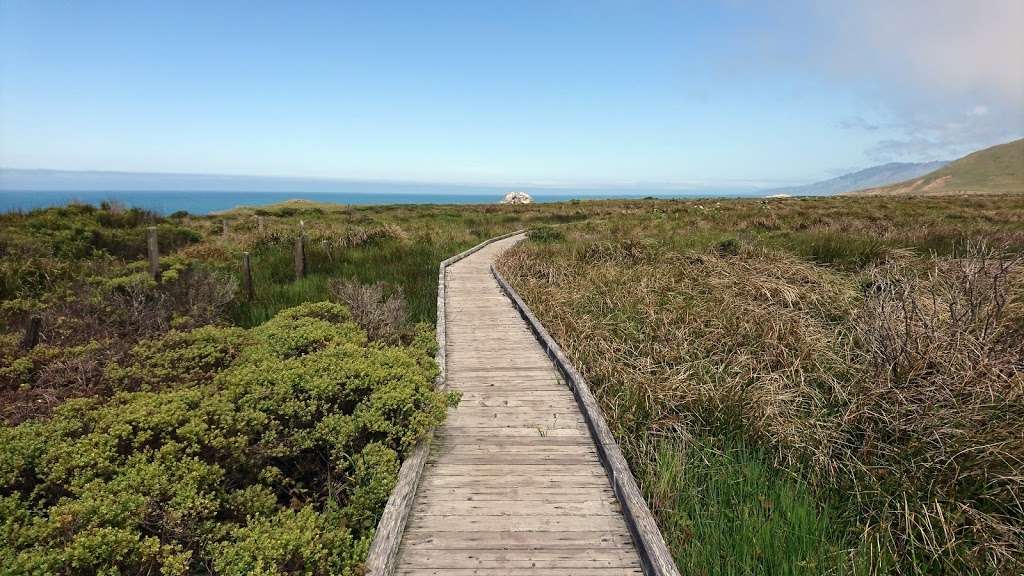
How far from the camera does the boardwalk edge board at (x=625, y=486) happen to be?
2.96 metres

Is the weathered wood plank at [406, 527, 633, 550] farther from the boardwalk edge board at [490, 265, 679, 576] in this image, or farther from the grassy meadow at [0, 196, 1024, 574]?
the grassy meadow at [0, 196, 1024, 574]

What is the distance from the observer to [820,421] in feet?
15.3

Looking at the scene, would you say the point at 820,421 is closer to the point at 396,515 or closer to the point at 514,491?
the point at 514,491

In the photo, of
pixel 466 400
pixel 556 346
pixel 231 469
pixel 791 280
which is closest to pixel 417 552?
pixel 231 469

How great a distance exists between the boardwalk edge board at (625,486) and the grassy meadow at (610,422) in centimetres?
36

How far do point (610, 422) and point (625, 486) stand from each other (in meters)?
1.49

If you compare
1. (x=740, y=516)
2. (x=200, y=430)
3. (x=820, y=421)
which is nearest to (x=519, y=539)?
(x=740, y=516)

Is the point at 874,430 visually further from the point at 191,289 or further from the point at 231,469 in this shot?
the point at 191,289

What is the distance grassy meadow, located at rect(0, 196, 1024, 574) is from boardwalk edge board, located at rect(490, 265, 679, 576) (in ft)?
1.17

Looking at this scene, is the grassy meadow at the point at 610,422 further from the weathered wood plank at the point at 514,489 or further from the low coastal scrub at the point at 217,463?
the weathered wood plank at the point at 514,489

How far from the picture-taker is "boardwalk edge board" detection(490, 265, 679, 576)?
9.72 ft

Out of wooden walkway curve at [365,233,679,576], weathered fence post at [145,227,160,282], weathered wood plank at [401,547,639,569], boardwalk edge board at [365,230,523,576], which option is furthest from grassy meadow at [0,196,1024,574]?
weathered fence post at [145,227,160,282]

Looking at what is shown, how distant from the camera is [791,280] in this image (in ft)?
32.6

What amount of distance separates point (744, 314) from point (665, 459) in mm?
4236
